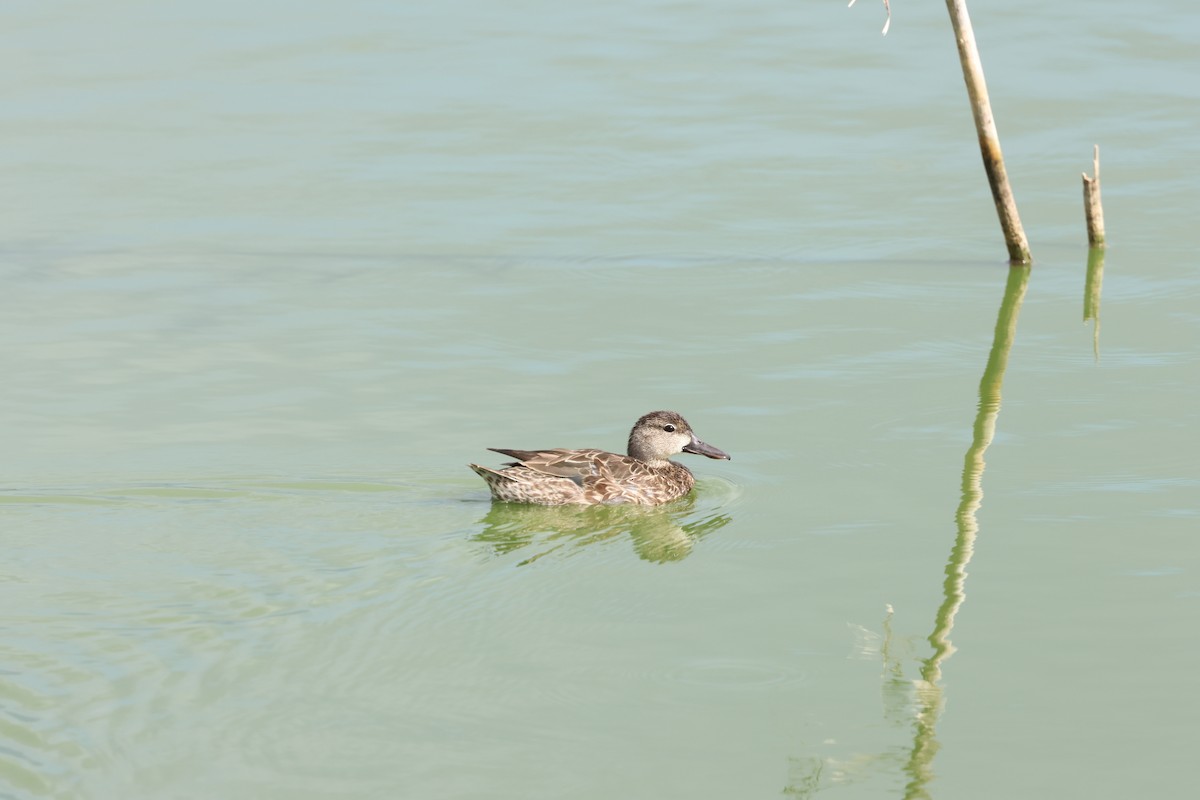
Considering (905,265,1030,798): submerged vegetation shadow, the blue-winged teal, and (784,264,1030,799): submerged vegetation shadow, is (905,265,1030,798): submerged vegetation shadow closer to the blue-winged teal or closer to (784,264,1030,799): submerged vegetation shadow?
(784,264,1030,799): submerged vegetation shadow

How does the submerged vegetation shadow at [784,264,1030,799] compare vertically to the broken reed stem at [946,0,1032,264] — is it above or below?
below

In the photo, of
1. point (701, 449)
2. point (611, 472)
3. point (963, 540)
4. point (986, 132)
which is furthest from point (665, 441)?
point (986, 132)

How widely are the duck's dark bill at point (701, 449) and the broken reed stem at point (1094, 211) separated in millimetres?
4770

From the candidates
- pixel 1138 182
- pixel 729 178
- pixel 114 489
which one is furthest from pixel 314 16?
pixel 114 489

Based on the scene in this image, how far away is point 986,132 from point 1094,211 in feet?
4.40

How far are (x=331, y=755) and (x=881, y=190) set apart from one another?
10226 millimetres

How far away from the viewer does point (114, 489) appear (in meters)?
9.88

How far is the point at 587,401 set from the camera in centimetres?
1145

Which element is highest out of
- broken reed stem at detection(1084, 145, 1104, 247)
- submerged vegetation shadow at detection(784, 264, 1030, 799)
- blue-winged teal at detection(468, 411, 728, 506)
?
broken reed stem at detection(1084, 145, 1104, 247)

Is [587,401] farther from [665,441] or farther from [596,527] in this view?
[596,527]

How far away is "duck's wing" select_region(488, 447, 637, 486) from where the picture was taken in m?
9.94

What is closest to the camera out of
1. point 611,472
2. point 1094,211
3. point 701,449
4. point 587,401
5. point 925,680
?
point 925,680

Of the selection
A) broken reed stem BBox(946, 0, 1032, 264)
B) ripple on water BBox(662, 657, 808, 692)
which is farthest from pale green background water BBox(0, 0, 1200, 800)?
broken reed stem BBox(946, 0, 1032, 264)

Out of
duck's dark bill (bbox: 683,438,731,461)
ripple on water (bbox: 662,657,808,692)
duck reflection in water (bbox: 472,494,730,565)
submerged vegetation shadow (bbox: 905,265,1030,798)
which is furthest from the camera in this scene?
duck's dark bill (bbox: 683,438,731,461)
